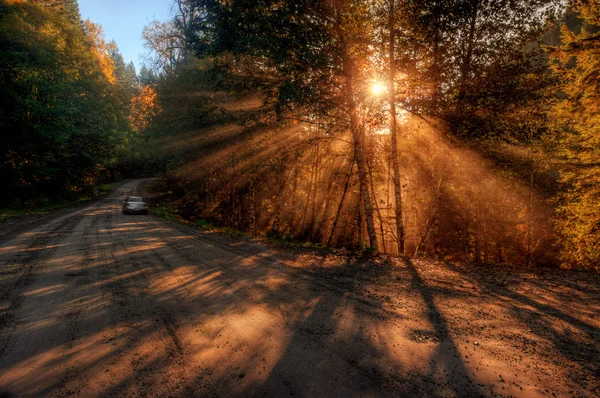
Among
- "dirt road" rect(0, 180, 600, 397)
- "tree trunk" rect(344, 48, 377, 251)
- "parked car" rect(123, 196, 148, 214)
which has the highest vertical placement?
"tree trunk" rect(344, 48, 377, 251)

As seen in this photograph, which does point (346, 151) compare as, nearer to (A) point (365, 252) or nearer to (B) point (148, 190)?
(A) point (365, 252)

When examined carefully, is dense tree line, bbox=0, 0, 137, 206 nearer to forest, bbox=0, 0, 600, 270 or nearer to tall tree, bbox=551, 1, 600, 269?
forest, bbox=0, 0, 600, 270

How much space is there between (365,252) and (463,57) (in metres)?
7.38

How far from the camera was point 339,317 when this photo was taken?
4.88 m

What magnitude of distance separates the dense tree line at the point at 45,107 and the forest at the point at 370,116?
14 cm


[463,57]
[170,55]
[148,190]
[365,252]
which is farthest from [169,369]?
[148,190]

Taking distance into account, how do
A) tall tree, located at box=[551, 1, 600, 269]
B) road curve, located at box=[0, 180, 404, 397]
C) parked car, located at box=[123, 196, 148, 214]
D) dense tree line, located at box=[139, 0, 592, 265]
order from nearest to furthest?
road curve, located at box=[0, 180, 404, 397], dense tree line, located at box=[139, 0, 592, 265], tall tree, located at box=[551, 1, 600, 269], parked car, located at box=[123, 196, 148, 214]

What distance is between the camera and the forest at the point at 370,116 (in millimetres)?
9133

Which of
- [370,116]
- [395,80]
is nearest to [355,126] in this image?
[370,116]

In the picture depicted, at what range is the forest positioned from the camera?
9133 millimetres

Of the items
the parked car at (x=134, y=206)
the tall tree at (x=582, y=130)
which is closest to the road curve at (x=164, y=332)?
the tall tree at (x=582, y=130)

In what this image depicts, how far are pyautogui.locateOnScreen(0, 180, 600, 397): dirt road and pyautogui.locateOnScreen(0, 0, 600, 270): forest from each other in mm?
4983

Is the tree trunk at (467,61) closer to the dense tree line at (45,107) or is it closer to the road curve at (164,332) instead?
the road curve at (164,332)

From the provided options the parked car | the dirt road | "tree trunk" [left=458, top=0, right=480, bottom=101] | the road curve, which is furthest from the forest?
the road curve
